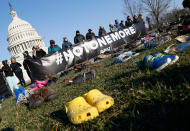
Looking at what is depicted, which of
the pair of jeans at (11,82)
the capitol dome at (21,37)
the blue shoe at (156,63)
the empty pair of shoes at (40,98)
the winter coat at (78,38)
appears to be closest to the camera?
the blue shoe at (156,63)

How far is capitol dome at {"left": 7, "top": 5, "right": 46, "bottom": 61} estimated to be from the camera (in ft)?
309

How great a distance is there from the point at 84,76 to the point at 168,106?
3.63 metres

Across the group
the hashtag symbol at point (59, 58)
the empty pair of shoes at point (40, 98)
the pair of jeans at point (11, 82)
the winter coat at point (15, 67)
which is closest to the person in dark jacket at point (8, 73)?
the pair of jeans at point (11, 82)

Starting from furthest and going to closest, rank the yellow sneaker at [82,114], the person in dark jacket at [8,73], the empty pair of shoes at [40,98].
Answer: the person in dark jacket at [8,73], the empty pair of shoes at [40,98], the yellow sneaker at [82,114]

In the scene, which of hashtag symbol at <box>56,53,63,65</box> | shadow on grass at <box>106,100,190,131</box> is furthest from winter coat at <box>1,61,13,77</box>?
shadow on grass at <box>106,100,190,131</box>

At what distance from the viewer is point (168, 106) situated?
1562mm

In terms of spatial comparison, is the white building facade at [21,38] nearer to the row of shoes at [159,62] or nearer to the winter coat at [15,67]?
the winter coat at [15,67]

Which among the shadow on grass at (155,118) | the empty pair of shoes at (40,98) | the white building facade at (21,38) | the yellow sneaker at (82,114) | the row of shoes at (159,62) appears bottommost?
the empty pair of shoes at (40,98)

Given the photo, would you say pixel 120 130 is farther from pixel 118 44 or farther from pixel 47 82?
pixel 118 44


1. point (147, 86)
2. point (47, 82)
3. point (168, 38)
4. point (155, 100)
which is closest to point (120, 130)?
point (155, 100)

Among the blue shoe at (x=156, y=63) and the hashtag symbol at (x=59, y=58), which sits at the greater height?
the hashtag symbol at (x=59, y=58)

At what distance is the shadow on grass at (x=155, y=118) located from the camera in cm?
129

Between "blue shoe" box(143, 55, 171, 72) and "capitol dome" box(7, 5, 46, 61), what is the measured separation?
321 ft

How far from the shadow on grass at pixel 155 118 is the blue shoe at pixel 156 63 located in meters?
1.21
